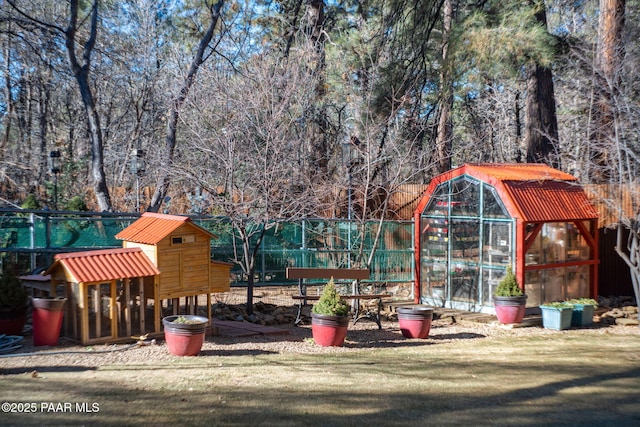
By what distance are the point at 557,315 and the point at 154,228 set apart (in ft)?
27.3


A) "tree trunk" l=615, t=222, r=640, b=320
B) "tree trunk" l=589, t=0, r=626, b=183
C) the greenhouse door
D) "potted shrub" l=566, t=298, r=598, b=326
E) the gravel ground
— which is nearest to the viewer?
the gravel ground

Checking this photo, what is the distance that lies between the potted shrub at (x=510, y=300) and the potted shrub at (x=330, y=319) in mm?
3827

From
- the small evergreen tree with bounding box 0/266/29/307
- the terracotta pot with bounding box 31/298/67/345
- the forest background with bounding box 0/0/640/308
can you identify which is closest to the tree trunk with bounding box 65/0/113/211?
the forest background with bounding box 0/0/640/308

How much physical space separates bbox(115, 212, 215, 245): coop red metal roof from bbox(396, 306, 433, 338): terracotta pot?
4124mm

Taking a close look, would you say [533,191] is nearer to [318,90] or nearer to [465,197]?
[465,197]

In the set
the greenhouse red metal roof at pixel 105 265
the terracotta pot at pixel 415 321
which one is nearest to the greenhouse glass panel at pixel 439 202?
the terracotta pot at pixel 415 321

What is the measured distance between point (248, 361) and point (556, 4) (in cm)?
1809

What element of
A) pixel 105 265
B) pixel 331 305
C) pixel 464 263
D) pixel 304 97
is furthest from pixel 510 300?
pixel 304 97

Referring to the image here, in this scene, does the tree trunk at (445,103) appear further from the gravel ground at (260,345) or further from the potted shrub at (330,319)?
the potted shrub at (330,319)

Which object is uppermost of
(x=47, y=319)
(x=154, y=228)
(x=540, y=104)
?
→ (x=540, y=104)

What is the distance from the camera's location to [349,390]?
8125 mm

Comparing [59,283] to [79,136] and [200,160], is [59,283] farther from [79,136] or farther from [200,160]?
[79,136]

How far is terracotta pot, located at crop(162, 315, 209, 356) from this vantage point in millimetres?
9648

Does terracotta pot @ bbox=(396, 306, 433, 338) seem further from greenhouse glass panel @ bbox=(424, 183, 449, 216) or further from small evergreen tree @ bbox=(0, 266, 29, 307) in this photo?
small evergreen tree @ bbox=(0, 266, 29, 307)
